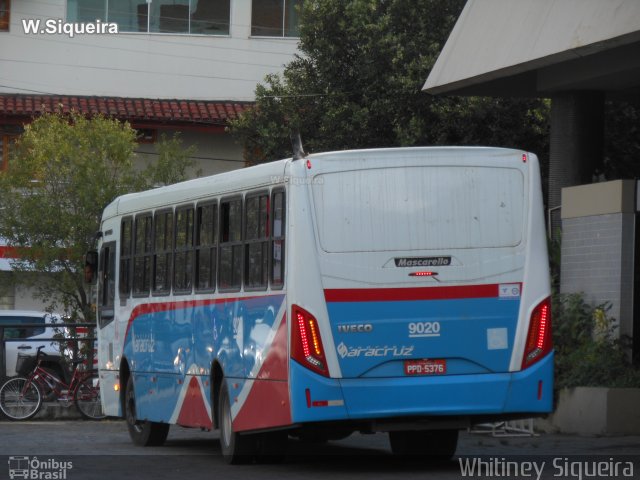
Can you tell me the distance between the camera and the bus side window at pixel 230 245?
48.0 ft

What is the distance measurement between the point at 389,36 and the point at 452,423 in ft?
64.3

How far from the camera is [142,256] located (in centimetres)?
1797

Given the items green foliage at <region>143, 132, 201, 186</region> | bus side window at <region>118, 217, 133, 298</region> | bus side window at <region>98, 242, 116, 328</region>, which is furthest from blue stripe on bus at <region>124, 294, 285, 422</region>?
green foliage at <region>143, 132, 201, 186</region>

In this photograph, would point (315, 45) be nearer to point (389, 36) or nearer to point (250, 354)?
point (389, 36)

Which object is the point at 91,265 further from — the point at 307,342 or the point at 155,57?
the point at 155,57

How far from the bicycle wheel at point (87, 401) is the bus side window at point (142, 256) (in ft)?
22.6

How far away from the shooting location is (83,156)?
30531 mm

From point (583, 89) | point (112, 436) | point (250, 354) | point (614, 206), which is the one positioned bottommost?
point (112, 436)

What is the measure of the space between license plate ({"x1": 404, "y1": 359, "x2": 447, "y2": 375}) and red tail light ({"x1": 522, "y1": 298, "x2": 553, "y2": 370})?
2.45 feet

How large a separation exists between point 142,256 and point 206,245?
100 inches

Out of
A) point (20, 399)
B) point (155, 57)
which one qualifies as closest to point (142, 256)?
point (20, 399)

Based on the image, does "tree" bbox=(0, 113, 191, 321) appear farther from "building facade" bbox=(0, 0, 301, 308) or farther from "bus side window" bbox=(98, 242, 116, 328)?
"building facade" bbox=(0, 0, 301, 308)

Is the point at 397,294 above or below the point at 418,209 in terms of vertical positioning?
below

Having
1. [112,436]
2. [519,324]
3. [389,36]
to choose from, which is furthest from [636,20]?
[389,36]
